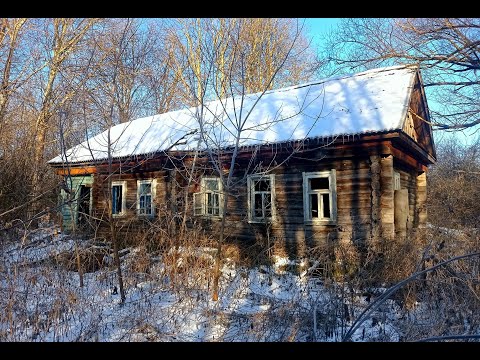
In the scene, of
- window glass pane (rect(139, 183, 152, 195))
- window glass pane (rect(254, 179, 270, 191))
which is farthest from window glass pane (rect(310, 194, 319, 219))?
window glass pane (rect(139, 183, 152, 195))

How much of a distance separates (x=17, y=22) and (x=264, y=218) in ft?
58.2

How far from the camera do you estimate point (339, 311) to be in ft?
17.1

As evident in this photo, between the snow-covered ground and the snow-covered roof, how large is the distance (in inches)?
112

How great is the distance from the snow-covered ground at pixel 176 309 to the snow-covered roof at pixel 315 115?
2.85 metres

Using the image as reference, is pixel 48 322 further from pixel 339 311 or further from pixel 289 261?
pixel 289 261

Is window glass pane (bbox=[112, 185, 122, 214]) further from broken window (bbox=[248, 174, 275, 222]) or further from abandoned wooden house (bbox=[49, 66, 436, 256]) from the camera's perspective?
broken window (bbox=[248, 174, 275, 222])

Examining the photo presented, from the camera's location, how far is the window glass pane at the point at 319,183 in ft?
33.1

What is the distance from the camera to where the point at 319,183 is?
10125 millimetres

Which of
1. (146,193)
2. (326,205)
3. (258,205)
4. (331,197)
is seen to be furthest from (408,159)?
(146,193)

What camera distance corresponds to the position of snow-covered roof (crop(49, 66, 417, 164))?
9.24 metres

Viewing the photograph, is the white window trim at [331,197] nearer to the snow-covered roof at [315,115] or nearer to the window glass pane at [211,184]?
the snow-covered roof at [315,115]

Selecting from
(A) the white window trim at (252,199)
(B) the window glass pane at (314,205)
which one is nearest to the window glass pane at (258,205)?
(A) the white window trim at (252,199)
